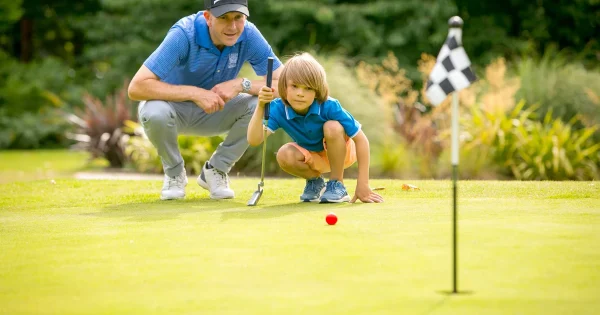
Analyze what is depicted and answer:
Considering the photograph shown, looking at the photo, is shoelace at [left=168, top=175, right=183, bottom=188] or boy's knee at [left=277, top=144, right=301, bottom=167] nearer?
boy's knee at [left=277, top=144, right=301, bottom=167]

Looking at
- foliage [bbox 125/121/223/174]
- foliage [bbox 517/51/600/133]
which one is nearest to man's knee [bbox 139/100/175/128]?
foliage [bbox 125/121/223/174]

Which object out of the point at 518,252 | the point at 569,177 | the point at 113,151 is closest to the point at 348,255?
the point at 518,252

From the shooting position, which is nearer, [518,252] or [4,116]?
[518,252]

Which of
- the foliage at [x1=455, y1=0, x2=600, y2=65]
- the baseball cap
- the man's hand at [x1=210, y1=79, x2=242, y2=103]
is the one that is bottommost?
the man's hand at [x1=210, y1=79, x2=242, y2=103]

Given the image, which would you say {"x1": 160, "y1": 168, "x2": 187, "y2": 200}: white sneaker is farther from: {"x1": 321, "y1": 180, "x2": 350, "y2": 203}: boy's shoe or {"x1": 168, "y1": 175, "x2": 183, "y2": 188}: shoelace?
{"x1": 321, "y1": 180, "x2": 350, "y2": 203}: boy's shoe

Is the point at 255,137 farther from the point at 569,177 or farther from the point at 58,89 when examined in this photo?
the point at 58,89

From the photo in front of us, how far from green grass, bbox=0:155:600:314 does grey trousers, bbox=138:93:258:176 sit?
1.82 ft

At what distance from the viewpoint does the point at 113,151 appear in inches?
458

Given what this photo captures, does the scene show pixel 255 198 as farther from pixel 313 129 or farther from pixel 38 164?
pixel 38 164

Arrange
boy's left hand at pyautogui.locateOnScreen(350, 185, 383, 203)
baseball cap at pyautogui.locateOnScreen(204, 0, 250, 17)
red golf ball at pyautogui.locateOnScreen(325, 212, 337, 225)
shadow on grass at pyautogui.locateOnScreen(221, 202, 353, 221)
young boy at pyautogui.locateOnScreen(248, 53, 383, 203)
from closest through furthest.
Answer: red golf ball at pyautogui.locateOnScreen(325, 212, 337, 225) < shadow on grass at pyautogui.locateOnScreen(221, 202, 353, 221) < young boy at pyautogui.locateOnScreen(248, 53, 383, 203) < boy's left hand at pyautogui.locateOnScreen(350, 185, 383, 203) < baseball cap at pyautogui.locateOnScreen(204, 0, 250, 17)

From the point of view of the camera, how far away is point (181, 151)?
9938 mm

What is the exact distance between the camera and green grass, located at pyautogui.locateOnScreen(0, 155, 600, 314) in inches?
130

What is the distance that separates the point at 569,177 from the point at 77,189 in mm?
4932

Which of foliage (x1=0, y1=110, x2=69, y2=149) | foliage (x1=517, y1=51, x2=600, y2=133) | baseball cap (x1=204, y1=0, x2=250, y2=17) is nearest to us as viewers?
baseball cap (x1=204, y1=0, x2=250, y2=17)
